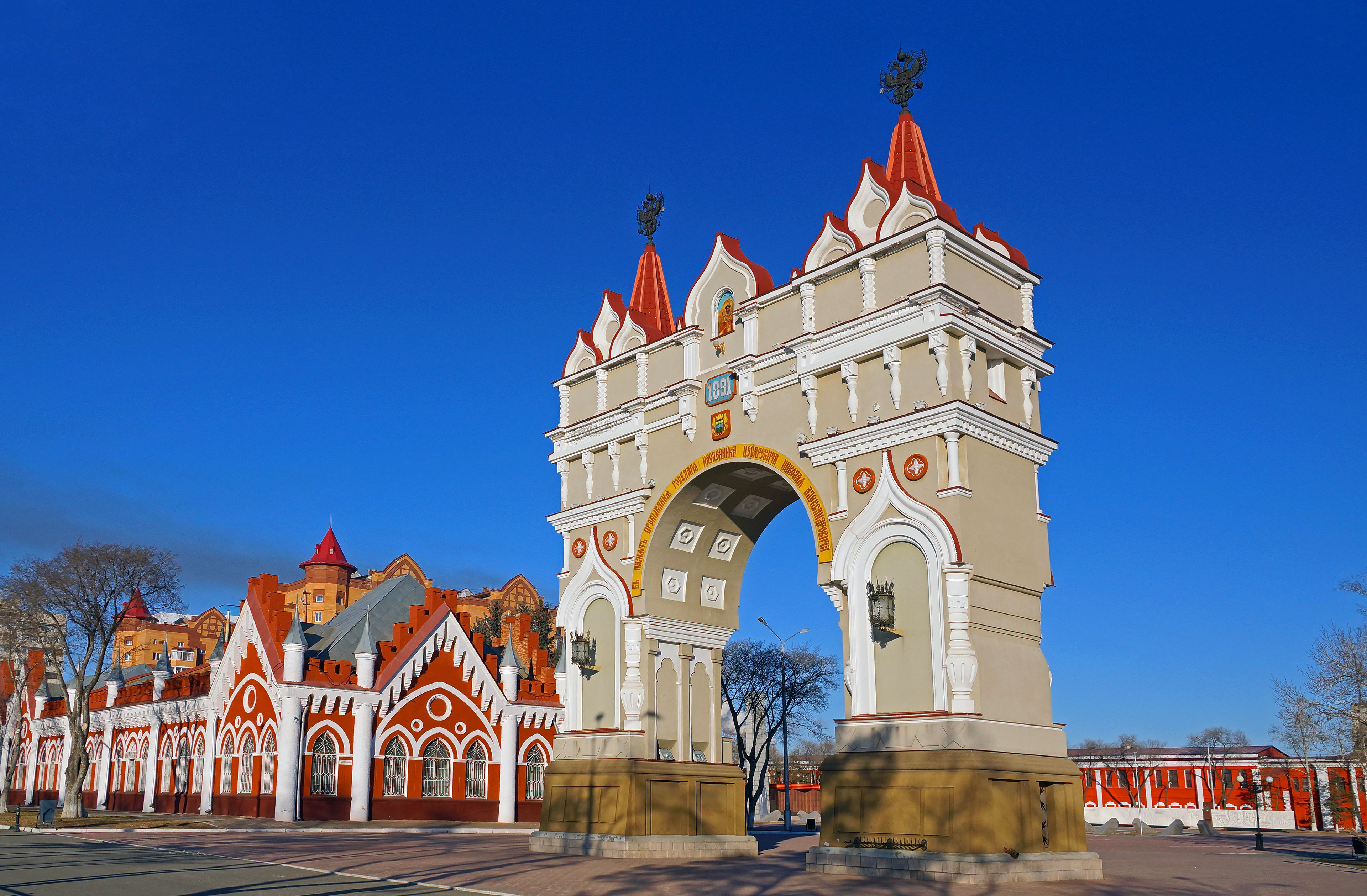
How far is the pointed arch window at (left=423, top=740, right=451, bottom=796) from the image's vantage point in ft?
124

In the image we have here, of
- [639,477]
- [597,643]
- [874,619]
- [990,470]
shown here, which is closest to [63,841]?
[597,643]

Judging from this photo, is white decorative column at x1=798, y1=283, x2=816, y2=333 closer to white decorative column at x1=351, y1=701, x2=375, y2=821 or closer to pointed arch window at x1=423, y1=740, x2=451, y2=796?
white decorative column at x1=351, y1=701, x2=375, y2=821

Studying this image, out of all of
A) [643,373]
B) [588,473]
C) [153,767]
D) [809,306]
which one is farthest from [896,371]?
A: [153,767]

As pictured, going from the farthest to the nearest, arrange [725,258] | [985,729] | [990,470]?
[725,258] < [990,470] < [985,729]

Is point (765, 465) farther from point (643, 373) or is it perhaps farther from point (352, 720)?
point (352, 720)

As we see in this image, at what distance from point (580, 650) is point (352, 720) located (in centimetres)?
1648

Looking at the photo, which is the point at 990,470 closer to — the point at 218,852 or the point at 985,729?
the point at 985,729

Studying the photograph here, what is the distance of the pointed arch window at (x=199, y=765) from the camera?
39.4 meters

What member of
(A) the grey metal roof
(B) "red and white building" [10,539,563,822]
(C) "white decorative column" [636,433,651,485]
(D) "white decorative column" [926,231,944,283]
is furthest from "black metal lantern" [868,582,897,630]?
(A) the grey metal roof

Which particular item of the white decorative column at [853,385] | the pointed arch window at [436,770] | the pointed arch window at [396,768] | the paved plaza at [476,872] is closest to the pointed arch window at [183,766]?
the pointed arch window at [396,768]

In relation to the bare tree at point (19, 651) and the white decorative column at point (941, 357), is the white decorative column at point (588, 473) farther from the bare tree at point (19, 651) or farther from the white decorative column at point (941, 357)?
the bare tree at point (19, 651)

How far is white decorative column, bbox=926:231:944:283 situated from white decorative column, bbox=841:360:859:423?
2066 millimetres

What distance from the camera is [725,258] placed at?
76.0 feet

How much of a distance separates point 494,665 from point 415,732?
4.22 meters
